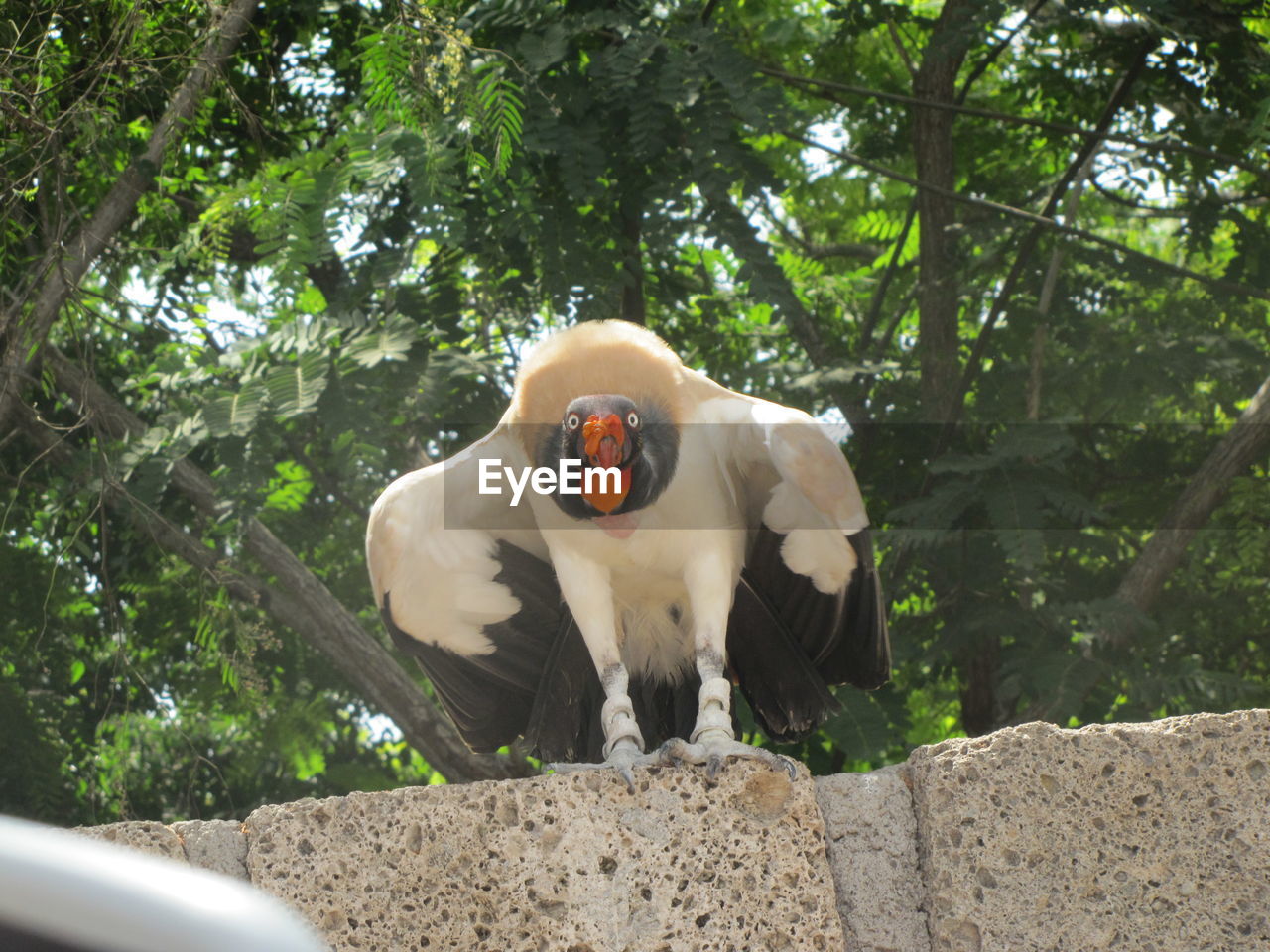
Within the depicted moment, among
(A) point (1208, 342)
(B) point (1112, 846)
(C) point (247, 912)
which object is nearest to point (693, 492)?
(B) point (1112, 846)

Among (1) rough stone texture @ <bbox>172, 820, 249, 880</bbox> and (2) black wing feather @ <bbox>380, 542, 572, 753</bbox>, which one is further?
(2) black wing feather @ <bbox>380, 542, 572, 753</bbox>

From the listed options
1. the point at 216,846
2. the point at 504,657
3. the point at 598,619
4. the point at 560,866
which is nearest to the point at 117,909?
the point at 560,866

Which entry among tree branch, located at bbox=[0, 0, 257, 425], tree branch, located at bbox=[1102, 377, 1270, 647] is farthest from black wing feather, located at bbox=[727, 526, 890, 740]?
tree branch, located at bbox=[0, 0, 257, 425]

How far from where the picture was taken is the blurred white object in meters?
0.65

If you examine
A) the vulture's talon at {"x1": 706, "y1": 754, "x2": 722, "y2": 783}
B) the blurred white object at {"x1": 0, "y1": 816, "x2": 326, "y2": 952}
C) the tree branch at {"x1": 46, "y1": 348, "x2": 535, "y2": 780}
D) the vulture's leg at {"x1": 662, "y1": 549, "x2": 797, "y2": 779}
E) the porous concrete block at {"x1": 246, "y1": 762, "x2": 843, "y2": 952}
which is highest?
the tree branch at {"x1": 46, "y1": 348, "x2": 535, "y2": 780}

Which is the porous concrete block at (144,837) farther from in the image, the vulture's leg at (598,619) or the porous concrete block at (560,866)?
the vulture's leg at (598,619)

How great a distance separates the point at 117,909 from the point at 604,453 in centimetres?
270

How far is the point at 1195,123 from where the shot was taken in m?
5.86

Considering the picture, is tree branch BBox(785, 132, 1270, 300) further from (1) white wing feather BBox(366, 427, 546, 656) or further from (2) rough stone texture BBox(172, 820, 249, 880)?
(2) rough stone texture BBox(172, 820, 249, 880)

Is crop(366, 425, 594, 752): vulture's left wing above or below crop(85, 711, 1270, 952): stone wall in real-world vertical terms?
above

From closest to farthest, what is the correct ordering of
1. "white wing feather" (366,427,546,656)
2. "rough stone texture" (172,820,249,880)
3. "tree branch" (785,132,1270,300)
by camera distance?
"rough stone texture" (172,820,249,880), "white wing feather" (366,427,546,656), "tree branch" (785,132,1270,300)

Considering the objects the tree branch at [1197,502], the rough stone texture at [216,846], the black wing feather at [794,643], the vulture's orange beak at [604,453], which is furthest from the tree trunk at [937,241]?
the rough stone texture at [216,846]

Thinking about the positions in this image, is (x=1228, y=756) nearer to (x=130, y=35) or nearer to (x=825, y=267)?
(x=130, y=35)

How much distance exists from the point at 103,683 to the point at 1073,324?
493cm
